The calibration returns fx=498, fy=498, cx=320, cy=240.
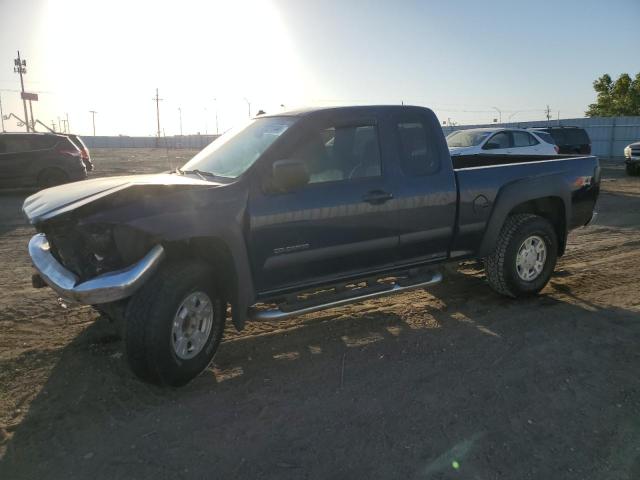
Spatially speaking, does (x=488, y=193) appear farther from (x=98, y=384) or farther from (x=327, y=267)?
(x=98, y=384)

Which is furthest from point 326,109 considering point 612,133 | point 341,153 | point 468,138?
point 612,133

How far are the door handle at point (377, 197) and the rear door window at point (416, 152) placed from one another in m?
0.34

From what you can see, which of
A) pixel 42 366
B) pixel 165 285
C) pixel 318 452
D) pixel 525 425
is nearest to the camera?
pixel 318 452

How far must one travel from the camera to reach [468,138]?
45.6 feet

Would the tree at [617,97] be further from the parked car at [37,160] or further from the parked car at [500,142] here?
the parked car at [37,160]

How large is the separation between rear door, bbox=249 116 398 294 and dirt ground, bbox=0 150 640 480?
0.73 m

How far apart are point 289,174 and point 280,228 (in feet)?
1.41

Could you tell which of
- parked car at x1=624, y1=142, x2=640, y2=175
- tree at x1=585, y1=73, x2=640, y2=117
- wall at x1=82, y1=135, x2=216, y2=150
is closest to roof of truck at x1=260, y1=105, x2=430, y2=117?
parked car at x1=624, y1=142, x2=640, y2=175

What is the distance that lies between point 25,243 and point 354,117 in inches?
261

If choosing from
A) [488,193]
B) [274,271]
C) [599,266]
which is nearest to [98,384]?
[274,271]

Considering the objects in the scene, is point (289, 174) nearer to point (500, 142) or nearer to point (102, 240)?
point (102, 240)

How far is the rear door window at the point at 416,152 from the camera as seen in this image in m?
4.50

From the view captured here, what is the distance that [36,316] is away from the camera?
16.1 feet

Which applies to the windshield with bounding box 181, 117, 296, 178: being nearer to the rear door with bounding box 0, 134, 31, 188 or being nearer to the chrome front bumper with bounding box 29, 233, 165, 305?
the chrome front bumper with bounding box 29, 233, 165, 305
